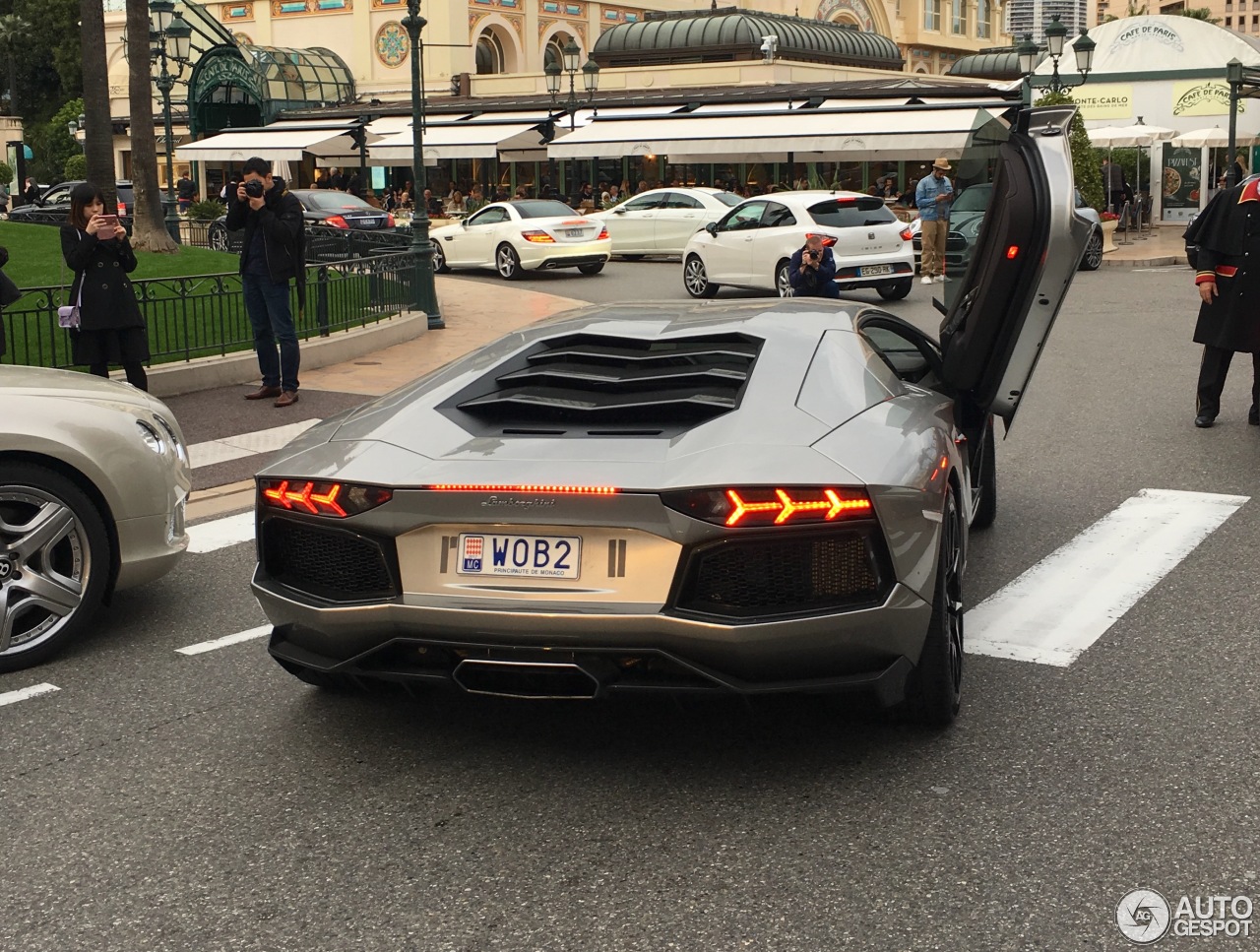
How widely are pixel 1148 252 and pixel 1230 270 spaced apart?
66.2ft

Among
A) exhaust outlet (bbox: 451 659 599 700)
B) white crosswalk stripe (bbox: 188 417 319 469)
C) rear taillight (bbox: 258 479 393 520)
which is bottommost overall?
white crosswalk stripe (bbox: 188 417 319 469)

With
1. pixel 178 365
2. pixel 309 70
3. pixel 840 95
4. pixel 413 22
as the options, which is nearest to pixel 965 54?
pixel 309 70

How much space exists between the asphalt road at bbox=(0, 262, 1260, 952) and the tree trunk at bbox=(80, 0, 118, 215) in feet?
53.3

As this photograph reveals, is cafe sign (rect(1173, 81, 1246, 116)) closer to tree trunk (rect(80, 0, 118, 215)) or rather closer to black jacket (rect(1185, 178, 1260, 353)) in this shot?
tree trunk (rect(80, 0, 118, 215))

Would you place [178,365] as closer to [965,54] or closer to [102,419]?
[102,419]

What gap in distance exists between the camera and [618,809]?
4172 millimetres

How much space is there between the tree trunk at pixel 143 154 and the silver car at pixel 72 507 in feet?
54.5

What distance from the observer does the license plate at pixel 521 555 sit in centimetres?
406

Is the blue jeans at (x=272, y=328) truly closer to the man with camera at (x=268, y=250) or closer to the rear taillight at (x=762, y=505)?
the man with camera at (x=268, y=250)

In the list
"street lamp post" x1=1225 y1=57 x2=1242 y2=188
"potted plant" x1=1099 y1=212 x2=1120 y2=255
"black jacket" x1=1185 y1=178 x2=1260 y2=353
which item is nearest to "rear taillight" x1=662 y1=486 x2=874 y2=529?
"black jacket" x1=1185 y1=178 x2=1260 y2=353

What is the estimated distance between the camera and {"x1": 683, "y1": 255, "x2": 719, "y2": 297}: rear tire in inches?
918

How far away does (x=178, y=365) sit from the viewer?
12.8 meters

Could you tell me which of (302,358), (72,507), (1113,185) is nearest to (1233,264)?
(72,507)

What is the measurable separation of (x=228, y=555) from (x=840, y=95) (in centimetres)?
3552
